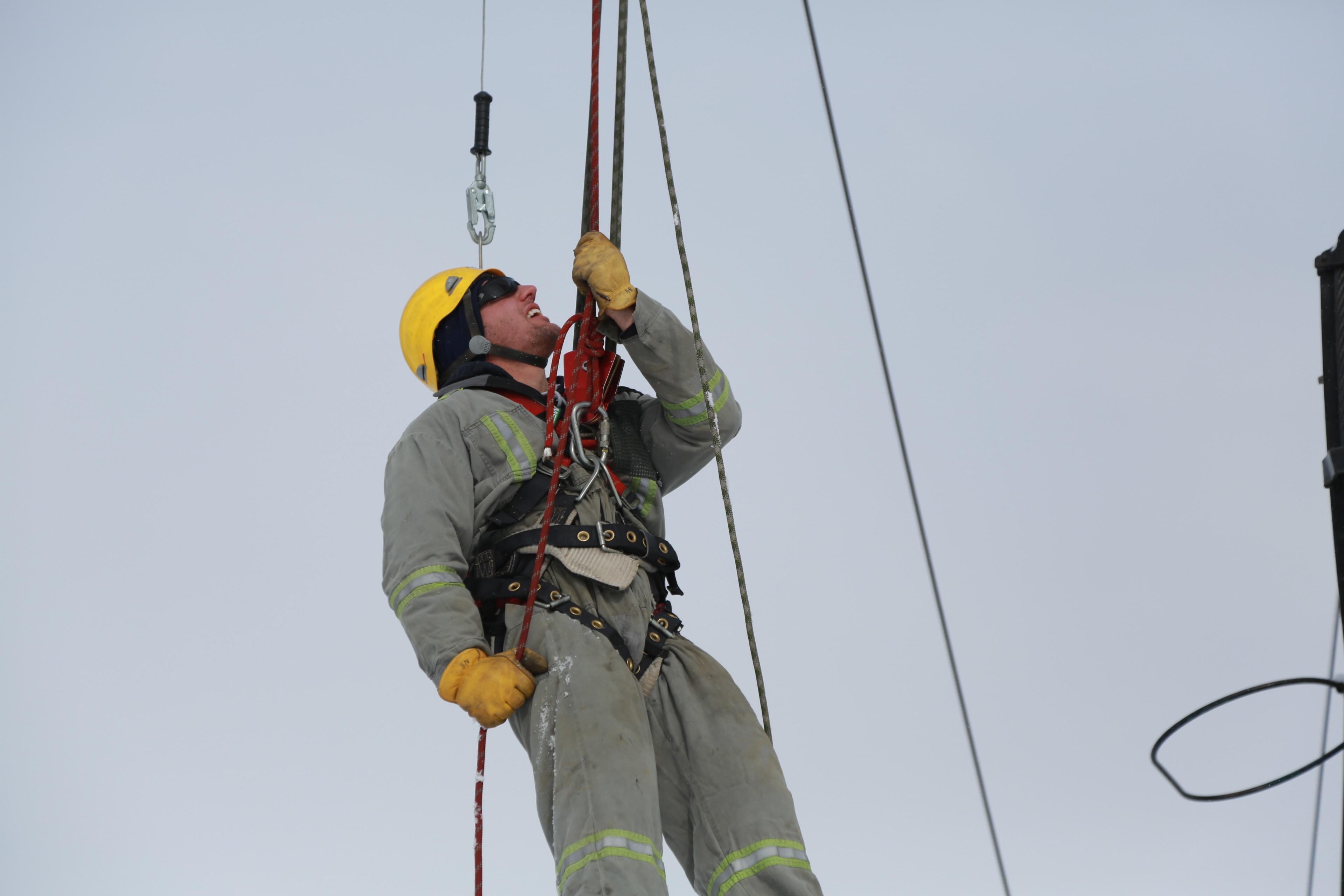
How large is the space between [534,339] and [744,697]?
86 centimetres

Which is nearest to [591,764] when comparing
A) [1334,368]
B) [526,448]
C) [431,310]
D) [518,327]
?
[526,448]

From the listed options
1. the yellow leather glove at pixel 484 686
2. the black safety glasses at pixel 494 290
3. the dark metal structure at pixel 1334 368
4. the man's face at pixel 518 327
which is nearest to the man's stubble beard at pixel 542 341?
the man's face at pixel 518 327

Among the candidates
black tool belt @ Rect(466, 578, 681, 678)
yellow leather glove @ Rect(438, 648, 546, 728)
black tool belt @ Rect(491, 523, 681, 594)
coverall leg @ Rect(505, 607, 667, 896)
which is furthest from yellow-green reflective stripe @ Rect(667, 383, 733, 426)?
yellow leather glove @ Rect(438, 648, 546, 728)

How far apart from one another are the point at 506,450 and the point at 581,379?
0.21 metres

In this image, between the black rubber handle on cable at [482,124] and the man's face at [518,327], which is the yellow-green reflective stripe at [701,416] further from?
the black rubber handle on cable at [482,124]

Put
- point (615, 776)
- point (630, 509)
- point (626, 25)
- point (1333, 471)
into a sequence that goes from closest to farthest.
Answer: point (1333, 471) → point (615, 776) → point (630, 509) → point (626, 25)

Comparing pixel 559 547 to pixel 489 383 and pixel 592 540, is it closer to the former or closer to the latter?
pixel 592 540

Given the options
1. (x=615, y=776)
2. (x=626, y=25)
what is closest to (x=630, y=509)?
(x=615, y=776)

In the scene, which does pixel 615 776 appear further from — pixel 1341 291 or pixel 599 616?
pixel 1341 291

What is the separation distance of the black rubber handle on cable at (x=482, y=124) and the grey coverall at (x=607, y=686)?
1.04 meters

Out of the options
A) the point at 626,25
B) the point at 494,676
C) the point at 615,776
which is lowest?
the point at 615,776

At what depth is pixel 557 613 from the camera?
262cm

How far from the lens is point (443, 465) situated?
2707mm

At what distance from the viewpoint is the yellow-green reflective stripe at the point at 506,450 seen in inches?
108
